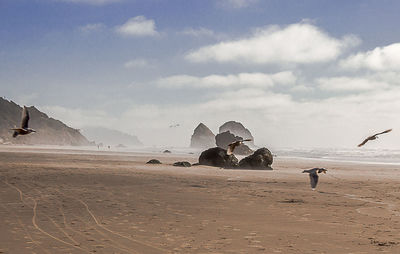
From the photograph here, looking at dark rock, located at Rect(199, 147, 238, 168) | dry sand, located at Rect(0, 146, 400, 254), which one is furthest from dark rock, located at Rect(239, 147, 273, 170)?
dry sand, located at Rect(0, 146, 400, 254)

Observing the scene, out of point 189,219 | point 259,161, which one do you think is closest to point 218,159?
point 259,161

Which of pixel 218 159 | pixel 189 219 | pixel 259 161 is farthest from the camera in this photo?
pixel 218 159

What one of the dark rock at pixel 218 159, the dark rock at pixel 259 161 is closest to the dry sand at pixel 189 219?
the dark rock at pixel 259 161

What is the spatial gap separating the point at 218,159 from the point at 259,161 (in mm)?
4389

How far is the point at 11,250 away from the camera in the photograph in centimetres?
823

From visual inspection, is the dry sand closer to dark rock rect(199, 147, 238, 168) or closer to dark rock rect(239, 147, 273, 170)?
dark rock rect(239, 147, 273, 170)

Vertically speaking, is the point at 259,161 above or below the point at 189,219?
above

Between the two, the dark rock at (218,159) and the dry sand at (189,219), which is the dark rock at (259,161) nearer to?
the dark rock at (218,159)

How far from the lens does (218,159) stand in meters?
39.8

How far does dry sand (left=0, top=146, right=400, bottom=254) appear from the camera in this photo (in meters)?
9.15

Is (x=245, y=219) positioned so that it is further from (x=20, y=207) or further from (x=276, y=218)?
(x=20, y=207)

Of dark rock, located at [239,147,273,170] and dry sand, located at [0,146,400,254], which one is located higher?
dark rock, located at [239,147,273,170]

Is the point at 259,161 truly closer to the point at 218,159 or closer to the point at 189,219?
the point at 218,159

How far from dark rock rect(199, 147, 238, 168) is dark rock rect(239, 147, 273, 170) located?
3.18 feet
